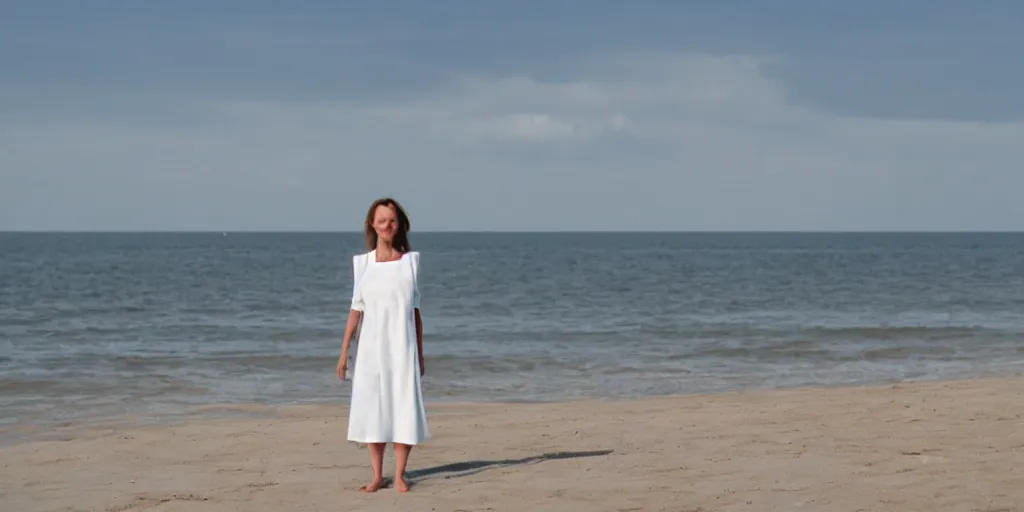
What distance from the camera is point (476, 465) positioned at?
8898 millimetres

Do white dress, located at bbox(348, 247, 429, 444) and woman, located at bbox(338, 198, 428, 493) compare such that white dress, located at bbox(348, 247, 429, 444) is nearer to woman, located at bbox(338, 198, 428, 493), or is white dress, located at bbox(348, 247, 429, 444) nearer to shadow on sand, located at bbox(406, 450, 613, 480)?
woman, located at bbox(338, 198, 428, 493)

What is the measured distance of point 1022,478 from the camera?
7688 mm

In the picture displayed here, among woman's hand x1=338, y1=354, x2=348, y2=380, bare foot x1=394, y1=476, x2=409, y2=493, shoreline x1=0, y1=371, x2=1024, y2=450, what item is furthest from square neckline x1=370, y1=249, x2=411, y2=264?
shoreline x1=0, y1=371, x2=1024, y2=450

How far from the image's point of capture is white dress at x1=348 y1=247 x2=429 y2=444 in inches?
291

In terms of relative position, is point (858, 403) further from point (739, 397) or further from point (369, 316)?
point (369, 316)

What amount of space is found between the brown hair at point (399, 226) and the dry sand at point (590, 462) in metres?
1.69

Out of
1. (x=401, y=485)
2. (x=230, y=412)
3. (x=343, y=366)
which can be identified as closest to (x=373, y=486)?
(x=401, y=485)

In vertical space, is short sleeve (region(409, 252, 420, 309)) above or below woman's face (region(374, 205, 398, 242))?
below

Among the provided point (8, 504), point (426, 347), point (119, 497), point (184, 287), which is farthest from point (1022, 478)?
point (184, 287)

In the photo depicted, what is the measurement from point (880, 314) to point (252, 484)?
80.7 feet

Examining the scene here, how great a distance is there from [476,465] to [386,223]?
96.5 inches

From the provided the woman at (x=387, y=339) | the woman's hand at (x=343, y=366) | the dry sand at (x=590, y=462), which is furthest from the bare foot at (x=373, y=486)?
the woman's hand at (x=343, y=366)

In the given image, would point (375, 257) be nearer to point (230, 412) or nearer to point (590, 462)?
point (590, 462)

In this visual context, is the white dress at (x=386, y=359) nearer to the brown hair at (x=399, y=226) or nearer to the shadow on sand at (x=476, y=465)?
the brown hair at (x=399, y=226)
